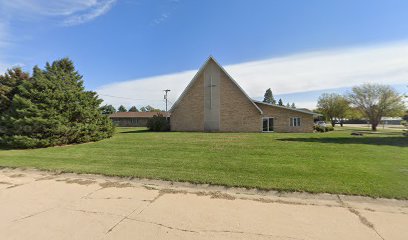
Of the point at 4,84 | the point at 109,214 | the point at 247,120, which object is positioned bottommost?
the point at 109,214

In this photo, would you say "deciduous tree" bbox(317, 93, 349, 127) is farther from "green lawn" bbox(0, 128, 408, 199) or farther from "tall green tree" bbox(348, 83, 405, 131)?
"green lawn" bbox(0, 128, 408, 199)

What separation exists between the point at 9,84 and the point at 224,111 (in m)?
20.1

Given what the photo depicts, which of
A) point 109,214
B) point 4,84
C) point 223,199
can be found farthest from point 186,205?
point 4,84

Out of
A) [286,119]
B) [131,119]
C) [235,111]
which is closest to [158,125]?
[235,111]

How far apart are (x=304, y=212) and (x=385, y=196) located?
232 cm

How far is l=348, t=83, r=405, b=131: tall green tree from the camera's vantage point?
39.1 meters

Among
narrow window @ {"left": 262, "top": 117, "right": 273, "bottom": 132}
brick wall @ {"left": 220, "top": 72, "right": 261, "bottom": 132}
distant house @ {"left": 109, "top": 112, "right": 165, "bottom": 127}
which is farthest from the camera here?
distant house @ {"left": 109, "top": 112, "right": 165, "bottom": 127}

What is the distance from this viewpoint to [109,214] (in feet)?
15.1

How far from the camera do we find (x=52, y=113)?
1598 centimetres

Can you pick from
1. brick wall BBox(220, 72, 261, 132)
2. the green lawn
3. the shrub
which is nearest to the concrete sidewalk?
the green lawn

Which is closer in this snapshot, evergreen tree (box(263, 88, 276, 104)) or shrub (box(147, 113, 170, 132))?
shrub (box(147, 113, 170, 132))

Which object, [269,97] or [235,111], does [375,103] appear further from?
[269,97]

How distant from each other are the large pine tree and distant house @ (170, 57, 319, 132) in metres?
11.3

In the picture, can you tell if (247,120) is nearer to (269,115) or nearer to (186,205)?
(269,115)
